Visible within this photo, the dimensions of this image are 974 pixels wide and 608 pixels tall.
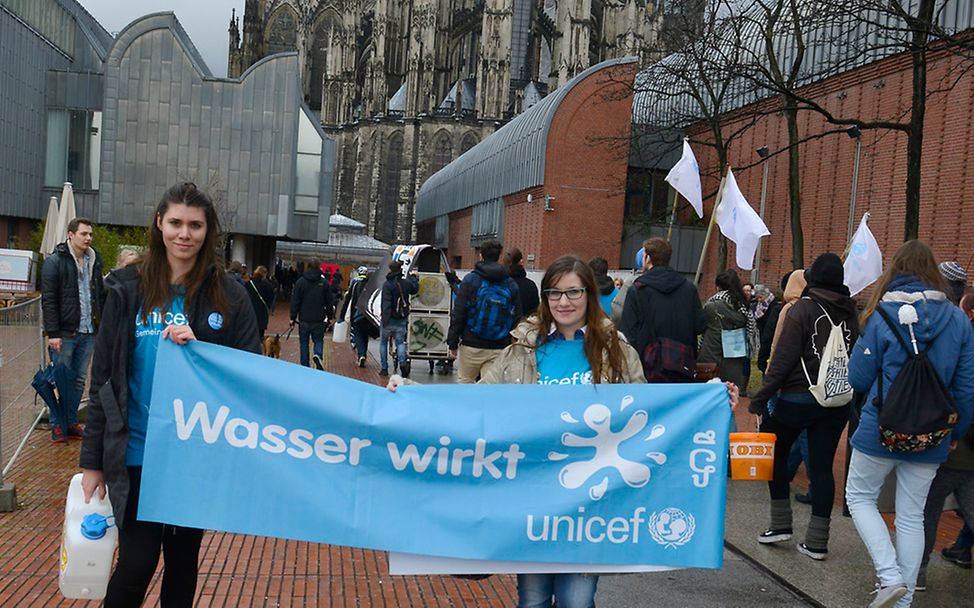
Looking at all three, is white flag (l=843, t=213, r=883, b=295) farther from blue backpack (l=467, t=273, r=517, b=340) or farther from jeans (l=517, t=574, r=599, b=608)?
jeans (l=517, t=574, r=599, b=608)

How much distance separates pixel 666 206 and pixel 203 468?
105ft

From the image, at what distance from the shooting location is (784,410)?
6.12 m

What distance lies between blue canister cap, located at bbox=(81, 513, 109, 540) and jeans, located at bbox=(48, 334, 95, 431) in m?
5.84

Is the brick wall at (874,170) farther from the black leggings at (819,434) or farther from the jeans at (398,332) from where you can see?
the black leggings at (819,434)

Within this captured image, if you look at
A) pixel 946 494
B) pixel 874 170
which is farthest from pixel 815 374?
pixel 874 170

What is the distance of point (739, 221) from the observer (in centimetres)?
1026

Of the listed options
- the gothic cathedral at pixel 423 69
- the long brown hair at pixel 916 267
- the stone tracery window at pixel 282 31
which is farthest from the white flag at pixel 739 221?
the stone tracery window at pixel 282 31

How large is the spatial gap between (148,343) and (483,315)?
587 cm

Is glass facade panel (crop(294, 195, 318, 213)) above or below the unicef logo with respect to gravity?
above

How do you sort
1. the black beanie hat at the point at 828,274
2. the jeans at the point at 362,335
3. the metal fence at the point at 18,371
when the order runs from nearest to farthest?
the black beanie hat at the point at 828,274, the metal fence at the point at 18,371, the jeans at the point at 362,335

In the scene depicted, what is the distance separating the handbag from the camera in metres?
9.26

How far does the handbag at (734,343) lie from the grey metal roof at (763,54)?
5.64 m

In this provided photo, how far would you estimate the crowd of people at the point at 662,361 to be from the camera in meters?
3.51

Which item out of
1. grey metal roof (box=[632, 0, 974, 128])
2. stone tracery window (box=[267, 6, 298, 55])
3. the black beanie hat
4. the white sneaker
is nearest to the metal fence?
the black beanie hat
